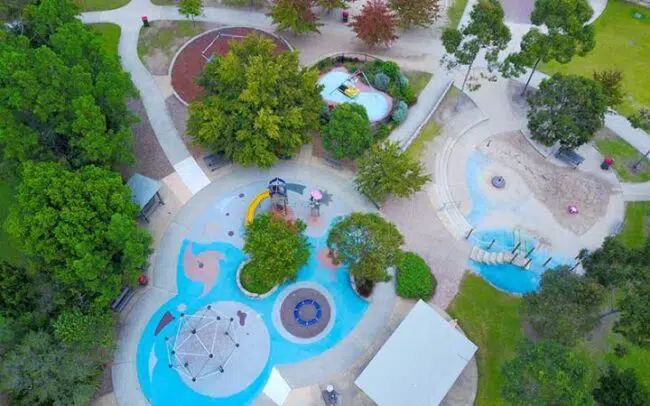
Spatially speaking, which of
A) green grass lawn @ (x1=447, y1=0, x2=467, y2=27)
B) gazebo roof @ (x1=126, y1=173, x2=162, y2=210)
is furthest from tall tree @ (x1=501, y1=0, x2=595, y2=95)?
gazebo roof @ (x1=126, y1=173, x2=162, y2=210)

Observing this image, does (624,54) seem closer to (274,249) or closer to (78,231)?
(274,249)

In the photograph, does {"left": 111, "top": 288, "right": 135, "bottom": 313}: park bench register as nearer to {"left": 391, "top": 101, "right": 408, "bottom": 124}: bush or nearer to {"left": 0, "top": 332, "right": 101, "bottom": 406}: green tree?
{"left": 0, "top": 332, "right": 101, "bottom": 406}: green tree

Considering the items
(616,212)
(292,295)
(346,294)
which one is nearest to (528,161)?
(616,212)

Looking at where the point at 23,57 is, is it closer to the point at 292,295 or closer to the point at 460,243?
the point at 292,295

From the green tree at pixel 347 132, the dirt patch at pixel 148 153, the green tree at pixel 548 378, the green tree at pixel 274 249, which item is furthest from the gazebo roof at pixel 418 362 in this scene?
the dirt patch at pixel 148 153

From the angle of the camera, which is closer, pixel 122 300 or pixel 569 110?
pixel 122 300

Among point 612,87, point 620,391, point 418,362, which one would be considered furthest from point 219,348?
point 612,87
